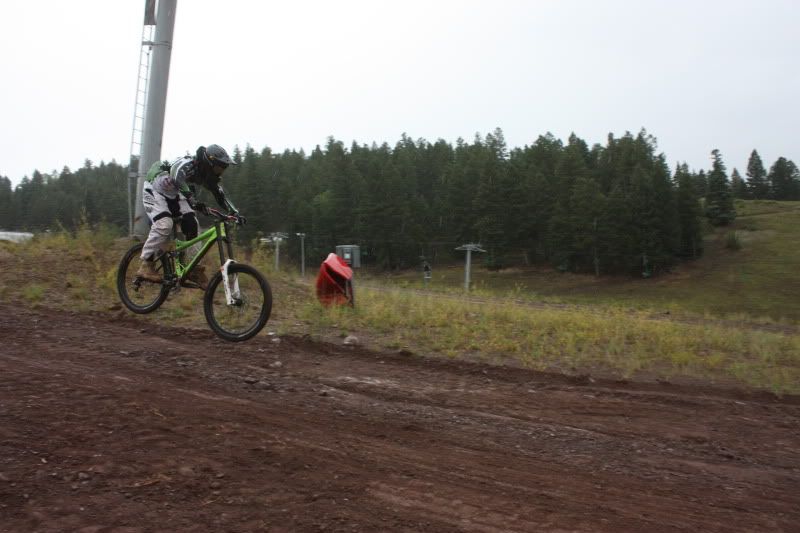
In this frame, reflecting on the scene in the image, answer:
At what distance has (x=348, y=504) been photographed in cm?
323

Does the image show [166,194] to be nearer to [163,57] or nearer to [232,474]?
[232,474]

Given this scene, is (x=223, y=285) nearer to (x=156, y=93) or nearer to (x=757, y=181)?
(x=156, y=93)

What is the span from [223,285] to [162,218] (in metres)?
1.14

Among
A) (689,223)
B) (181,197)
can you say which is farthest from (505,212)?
(181,197)

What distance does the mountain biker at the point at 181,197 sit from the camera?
6.78 metres

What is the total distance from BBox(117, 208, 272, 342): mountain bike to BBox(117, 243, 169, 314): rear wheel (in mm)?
19

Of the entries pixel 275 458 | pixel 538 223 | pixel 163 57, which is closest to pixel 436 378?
pixel 275 458

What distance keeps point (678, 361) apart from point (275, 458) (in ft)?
19.8

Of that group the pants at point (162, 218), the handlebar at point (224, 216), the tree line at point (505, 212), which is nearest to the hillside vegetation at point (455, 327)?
the pants at point (162, 218)

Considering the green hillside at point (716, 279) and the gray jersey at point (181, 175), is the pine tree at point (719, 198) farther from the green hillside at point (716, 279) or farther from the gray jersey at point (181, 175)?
the gray jersey at point (181, 175)

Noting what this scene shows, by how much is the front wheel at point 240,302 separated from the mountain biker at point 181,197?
289 mm

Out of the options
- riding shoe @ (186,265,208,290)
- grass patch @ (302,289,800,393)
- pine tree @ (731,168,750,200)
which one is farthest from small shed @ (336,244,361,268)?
pine tree @ (731,168,750,200)

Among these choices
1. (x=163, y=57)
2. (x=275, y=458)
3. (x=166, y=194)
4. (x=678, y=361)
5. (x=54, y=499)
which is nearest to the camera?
(x=54, y=499)

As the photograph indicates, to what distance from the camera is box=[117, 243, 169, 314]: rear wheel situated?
753cm
